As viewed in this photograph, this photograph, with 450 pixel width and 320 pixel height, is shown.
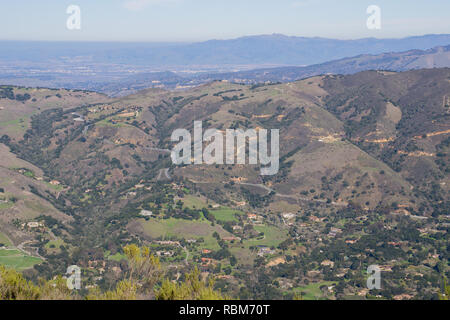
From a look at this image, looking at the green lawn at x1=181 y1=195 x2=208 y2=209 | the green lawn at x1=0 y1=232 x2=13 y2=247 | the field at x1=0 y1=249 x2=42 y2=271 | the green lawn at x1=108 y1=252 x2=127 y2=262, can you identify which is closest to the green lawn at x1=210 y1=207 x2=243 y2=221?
the green lawn at x1=181 y1=195 x2=208 y2=209

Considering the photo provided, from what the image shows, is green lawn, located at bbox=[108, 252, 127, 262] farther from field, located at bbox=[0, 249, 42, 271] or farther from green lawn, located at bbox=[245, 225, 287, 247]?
green lawn, located at bbox=[245, 225, 287, 247]

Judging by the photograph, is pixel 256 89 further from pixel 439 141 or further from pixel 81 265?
pixel 81 265

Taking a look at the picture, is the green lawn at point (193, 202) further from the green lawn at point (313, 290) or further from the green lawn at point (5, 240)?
the green lawn at point (313, 290)

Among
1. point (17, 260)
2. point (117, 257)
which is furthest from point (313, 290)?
point (17, 260)

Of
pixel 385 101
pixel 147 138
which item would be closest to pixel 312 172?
pixel 385 101

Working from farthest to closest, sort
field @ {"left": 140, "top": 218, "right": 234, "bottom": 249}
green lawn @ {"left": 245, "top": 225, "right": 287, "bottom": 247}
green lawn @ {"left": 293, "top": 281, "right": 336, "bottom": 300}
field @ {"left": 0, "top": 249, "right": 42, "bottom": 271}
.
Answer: field @ {"left": 140, "top": 218, "right": 234, "bottom": 249}
green lawn @ {"left": 245, "top": 225, "right": 287, "bottom": 247}
field @ {"left": 0, "top": 249, "right": 42, "bottom": 271}
green lawn @ {"left": 293, "top": 281, "right": 336, "bottom": 300}

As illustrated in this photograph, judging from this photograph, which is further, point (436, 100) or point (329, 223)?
point (436, 100)

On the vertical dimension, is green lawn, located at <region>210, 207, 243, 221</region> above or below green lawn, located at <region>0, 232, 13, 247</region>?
below

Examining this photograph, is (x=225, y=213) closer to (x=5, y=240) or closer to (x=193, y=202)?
(x=193, y=202)
